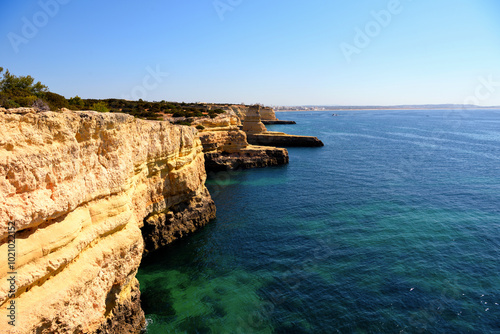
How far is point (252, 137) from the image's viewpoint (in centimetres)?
7350

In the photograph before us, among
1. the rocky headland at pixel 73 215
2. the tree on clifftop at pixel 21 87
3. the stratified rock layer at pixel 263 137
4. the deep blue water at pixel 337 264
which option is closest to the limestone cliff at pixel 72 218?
the rocky headland at pixel 73 215

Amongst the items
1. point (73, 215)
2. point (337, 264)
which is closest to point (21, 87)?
point (73, 215)

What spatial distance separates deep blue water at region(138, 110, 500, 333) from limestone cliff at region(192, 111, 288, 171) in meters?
11.4

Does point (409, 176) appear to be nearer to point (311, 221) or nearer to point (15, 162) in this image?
point (311, 221)

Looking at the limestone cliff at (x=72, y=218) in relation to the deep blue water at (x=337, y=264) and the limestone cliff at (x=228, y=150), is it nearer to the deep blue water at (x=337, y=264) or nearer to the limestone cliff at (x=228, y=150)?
the deep blue water at (x=337, y=264)

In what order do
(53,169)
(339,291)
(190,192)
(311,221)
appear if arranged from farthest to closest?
(311,221) < (190,192) < (339,291) < (53,169)

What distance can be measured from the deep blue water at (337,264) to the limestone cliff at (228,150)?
11430 mm

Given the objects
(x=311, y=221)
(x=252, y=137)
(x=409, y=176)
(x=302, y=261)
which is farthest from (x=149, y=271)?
(x=252, y=137)

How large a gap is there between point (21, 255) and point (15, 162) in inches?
119

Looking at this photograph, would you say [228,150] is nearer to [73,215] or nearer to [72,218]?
[73,215]

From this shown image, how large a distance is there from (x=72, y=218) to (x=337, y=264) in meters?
16.7

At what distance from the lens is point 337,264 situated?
20.8 m

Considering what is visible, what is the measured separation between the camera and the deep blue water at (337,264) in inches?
621

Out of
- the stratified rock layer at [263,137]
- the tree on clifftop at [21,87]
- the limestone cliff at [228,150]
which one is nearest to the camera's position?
the tree on clifftop at [21,87]
